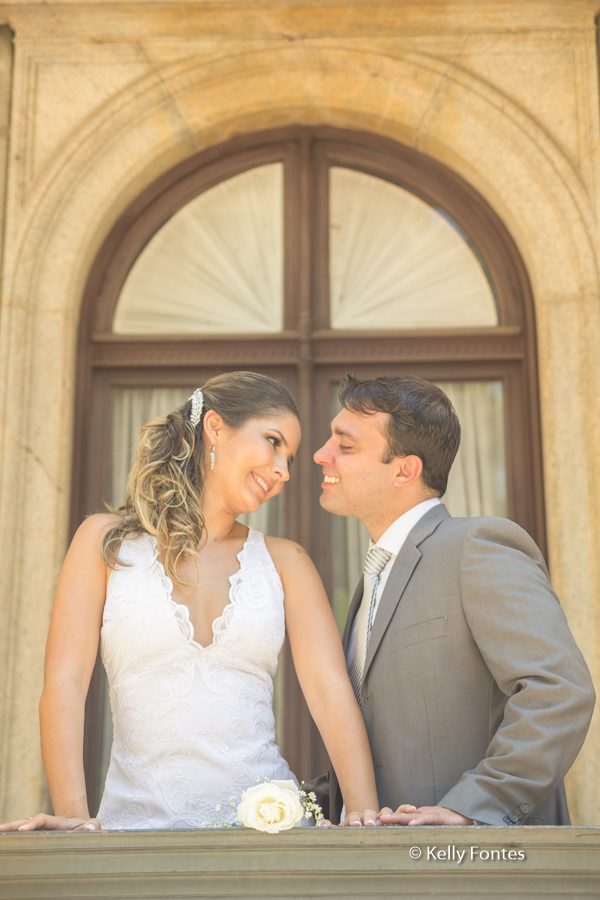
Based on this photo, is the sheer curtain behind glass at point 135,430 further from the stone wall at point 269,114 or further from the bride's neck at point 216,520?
the bride's neck at point 216,520

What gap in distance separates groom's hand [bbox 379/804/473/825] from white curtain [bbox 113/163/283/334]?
345cm

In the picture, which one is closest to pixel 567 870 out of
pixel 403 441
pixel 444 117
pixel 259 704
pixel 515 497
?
pixel 259 704

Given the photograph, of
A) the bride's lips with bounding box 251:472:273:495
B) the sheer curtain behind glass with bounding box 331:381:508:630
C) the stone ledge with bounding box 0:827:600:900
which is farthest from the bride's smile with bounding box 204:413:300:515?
the sheer curtain behind glass with bounding box 331:381:508:630

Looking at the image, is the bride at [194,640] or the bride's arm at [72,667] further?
the bride at [194,640]

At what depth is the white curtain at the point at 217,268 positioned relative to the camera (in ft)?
18.2

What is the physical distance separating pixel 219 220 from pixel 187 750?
142 inches

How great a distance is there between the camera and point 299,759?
191 inches

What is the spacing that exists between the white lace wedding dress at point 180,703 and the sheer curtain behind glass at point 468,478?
2084 millimetres

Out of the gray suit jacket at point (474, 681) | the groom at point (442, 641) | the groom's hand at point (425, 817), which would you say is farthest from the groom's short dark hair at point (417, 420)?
the groom's hand at point (425, 817)

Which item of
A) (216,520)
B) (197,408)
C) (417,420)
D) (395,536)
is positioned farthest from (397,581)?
(197,408)

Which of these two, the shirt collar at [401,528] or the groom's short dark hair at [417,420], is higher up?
the groom's short dark hair at [417,420]

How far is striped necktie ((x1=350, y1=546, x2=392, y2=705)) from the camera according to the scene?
3.12 m

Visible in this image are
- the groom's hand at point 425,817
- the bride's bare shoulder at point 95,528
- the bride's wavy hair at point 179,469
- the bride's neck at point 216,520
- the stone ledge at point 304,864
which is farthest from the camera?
the bride's neck at point 216,520

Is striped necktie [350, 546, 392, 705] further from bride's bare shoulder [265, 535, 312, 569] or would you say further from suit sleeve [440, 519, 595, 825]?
suit sleeve [440, 519, 595, 825]
